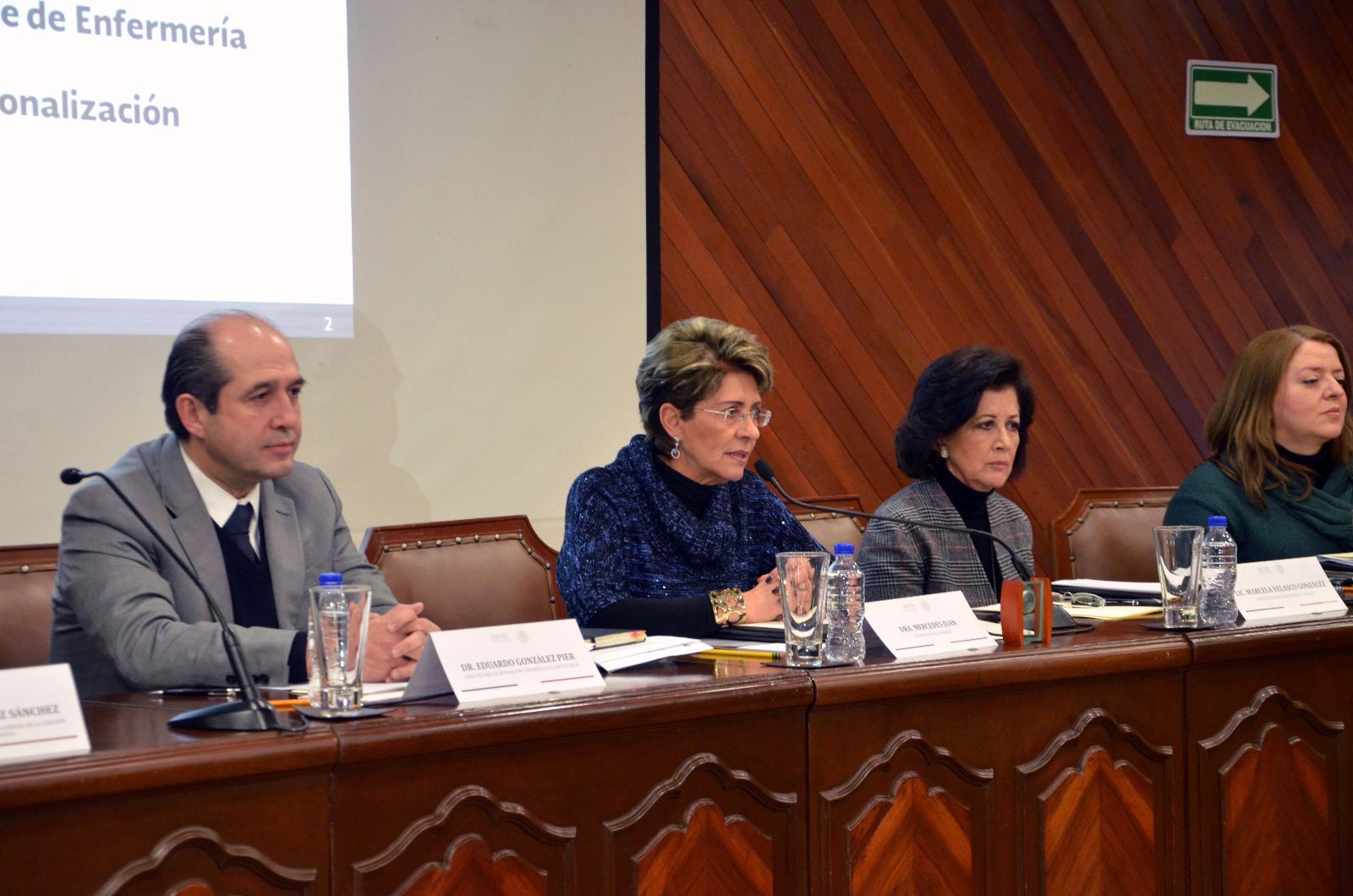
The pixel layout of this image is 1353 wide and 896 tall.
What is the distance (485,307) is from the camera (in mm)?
3623

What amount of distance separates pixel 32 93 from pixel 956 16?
105 inches

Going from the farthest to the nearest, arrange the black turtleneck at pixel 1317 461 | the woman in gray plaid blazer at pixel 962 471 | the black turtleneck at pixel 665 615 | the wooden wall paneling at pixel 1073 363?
the wooden wall paneling at pixel 1073 363 → the black turtleneck at pixel 1317 461 → the woman in gray plaid blazer at pixel 962 471 → the black turtleneck at pixel 665 615

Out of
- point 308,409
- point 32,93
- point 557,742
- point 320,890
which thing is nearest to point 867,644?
point 557,742

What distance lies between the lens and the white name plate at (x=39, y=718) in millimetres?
1268

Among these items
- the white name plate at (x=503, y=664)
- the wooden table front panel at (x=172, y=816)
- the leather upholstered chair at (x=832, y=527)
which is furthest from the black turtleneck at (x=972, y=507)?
the wooden table front panel at (x=172, y=816)

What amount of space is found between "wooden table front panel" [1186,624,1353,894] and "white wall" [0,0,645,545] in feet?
6.61

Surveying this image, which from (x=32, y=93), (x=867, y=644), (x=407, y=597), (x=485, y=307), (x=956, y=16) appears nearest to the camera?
(x=867, y=644)

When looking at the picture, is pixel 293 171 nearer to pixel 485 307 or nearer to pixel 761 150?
pixel 485 307

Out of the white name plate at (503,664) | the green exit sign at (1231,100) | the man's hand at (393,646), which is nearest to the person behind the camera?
the white name plate at (503,664)

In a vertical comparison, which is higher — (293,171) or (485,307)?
(293,171)

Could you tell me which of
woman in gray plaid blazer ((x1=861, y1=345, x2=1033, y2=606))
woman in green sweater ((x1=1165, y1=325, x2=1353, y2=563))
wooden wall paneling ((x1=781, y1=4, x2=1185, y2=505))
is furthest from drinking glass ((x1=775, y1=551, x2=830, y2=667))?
wooden wall paneling ((x1=781, y1=4, x2=1185, y2=505))

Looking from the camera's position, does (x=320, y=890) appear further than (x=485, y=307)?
No

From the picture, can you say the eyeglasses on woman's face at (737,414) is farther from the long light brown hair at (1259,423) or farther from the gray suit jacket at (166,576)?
the long light brown hair at (1259,423)

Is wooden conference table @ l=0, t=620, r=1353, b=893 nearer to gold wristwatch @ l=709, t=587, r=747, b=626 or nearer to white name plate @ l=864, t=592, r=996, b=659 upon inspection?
white name plate @ l=864, t=592, r=996, b=659
